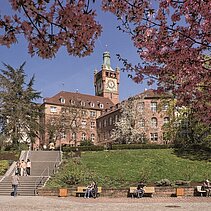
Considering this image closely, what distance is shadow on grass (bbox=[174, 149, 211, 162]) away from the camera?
118ft

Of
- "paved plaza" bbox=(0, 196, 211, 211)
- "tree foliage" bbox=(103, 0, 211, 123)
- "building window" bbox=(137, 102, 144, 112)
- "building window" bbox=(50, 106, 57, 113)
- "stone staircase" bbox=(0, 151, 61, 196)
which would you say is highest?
"building window" bbox=(50, 106, 57, 113)

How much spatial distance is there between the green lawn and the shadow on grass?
3.10 ft

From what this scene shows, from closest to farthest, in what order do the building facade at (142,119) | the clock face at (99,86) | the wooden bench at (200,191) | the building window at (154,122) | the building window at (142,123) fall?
the wooden bench at (200,191) < the building facade at (142,119) < the building window at (142,123) < the building window at (154,122) < the clock face at (99,86)

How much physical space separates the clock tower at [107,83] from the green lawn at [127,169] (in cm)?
7046

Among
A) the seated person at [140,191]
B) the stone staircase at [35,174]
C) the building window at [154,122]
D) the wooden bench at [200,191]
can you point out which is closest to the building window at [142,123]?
the building window at [154,122]

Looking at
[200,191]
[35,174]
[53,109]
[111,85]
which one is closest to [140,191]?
[200,191]

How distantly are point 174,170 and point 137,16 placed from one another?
85.1ft

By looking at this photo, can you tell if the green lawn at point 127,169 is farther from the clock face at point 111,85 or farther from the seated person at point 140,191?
the clock face at point 111,85

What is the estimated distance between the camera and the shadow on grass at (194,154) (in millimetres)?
36062

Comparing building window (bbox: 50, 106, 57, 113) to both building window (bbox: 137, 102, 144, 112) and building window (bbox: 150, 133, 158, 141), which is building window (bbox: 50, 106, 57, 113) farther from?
building window (bbox: 150, 133, 158, 141)

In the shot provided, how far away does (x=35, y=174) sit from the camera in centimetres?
3122

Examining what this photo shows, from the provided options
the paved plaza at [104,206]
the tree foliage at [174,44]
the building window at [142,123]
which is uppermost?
the building window at [142,123]

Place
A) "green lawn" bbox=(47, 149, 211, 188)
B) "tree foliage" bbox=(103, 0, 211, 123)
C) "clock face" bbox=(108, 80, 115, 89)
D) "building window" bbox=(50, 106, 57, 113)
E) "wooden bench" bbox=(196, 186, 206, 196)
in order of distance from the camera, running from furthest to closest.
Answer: "clock face" bbox=(108, 80, 115, 89), "building window" bbox=(50, 106, 57, 113), "green lawn" bbox=(47, 149, 211, 188), "wooden bench" bbox=(196, 186, 206, 196), "tree foliage" bbox=(103, 0, 211, 123)

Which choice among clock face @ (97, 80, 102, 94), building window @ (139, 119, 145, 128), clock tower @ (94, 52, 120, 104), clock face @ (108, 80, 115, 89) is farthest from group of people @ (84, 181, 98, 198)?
clock face @ (97, 80, 102, 94)
